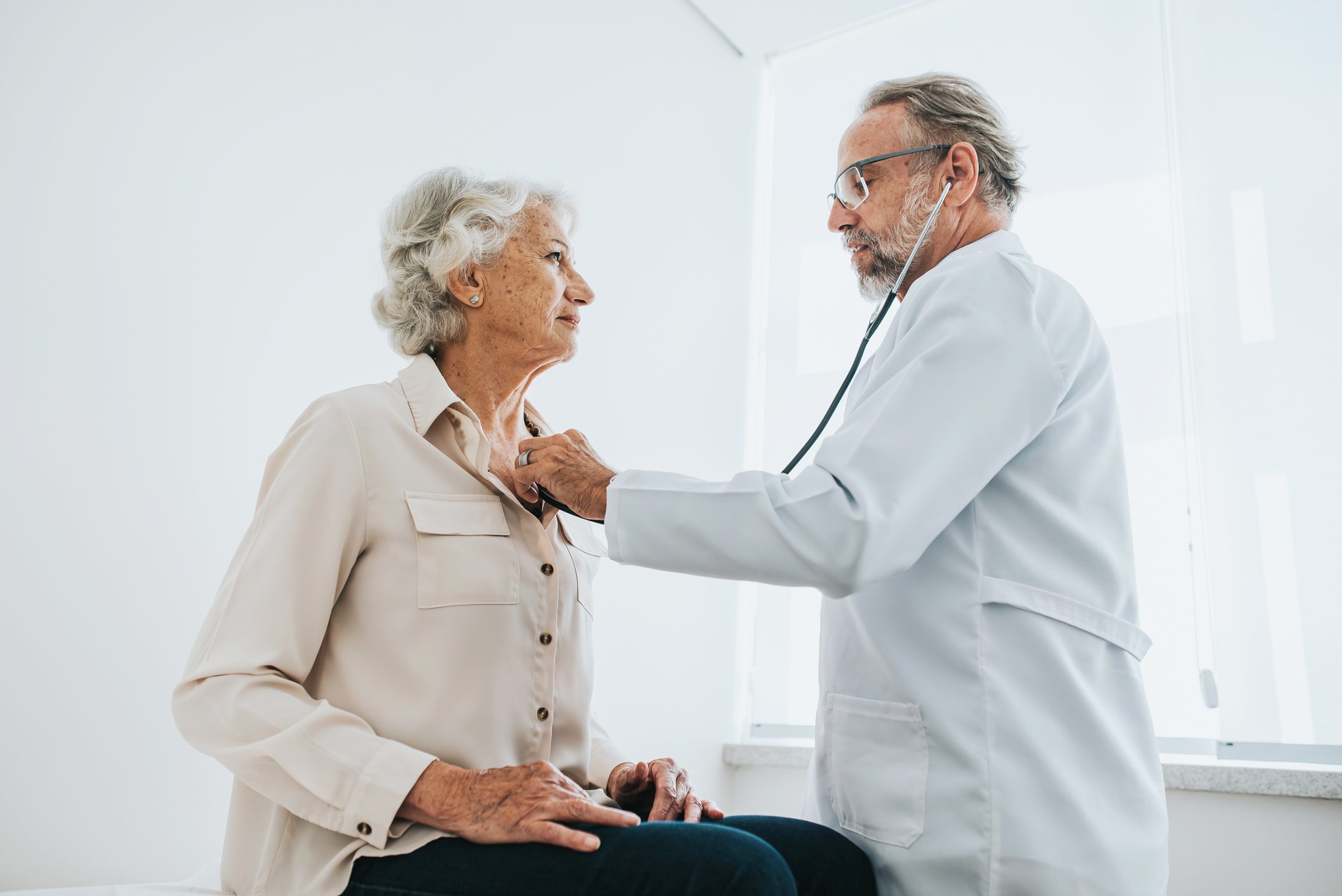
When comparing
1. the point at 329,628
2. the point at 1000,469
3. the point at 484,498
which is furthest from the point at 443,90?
the point at 1000,469

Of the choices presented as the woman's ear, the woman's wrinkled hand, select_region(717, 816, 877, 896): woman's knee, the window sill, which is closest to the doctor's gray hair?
the woman's ear

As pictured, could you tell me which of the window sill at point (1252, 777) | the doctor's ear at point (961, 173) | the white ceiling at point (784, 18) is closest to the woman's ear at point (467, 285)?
the doctor's ear at point (961, 173)

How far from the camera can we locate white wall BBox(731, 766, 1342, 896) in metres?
2.21

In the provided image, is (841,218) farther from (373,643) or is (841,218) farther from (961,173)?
(373,643)

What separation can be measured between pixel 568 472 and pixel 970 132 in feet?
2.92

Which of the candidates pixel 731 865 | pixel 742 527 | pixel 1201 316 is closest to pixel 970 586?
pixel 742 527

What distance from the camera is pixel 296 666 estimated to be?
1.13 metres

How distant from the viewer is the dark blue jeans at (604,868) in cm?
94

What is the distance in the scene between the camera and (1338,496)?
2467mm

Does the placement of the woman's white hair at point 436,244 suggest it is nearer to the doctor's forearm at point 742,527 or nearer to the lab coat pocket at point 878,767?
the doctor's forearm at point 742,527

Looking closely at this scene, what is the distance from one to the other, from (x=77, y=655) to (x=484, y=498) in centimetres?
81

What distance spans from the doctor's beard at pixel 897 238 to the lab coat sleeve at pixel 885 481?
0.40 m

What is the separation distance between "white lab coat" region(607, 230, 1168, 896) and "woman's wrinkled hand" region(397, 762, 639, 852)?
0.86 ft

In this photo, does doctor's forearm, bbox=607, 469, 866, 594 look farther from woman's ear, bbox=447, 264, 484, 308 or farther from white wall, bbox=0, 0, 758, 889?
white wall, bbox=0, 0, 758, 889
